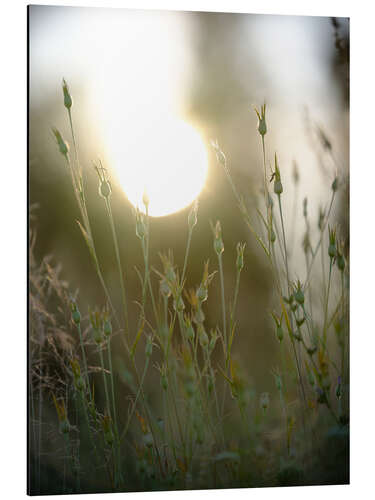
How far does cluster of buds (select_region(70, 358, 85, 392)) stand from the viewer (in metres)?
3.55

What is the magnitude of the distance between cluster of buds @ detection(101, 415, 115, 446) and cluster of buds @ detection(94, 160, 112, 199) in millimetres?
970

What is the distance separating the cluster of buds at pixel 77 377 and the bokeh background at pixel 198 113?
21 cm

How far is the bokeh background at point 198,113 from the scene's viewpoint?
3.56 m

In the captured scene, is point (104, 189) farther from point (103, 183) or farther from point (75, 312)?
point (75, 312)

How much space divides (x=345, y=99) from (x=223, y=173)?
2.28 ft

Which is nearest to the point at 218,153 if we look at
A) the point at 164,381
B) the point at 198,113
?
the point at 198,113

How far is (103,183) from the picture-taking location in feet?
11.7

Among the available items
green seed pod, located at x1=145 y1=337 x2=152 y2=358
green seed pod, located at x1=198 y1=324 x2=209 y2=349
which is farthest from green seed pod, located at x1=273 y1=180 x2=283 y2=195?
green seed pod, located at x1=145 y1=337 x2=152 y2=358

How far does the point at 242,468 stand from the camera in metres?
3.67

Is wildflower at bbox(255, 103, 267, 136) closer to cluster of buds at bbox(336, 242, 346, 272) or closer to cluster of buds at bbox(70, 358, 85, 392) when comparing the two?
cluster of buds at bbox(336, 242, 346, 272)

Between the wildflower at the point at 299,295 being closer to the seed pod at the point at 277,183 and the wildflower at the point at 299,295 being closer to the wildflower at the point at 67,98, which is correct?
the seed pod at the point at 277,183

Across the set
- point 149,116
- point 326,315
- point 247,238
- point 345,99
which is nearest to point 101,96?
point 149,116

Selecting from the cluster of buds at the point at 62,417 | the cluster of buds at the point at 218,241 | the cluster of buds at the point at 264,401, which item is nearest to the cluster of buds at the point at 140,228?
the cluster of buds at the point at 218,241
